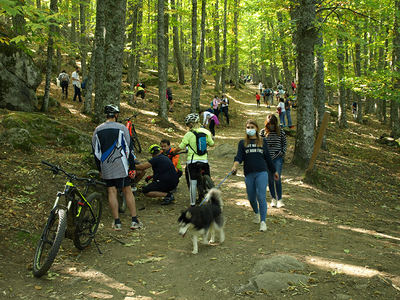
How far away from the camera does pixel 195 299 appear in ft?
13.5

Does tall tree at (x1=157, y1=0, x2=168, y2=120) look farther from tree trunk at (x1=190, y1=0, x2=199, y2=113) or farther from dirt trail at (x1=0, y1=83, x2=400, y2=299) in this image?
dirt trail at (x1=0, y1=83, x2=400, y2=299)

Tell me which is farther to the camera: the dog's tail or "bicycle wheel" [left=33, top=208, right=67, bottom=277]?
the dog's tail

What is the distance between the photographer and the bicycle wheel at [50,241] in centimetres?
434

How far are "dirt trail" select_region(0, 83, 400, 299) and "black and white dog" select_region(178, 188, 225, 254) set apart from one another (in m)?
0.30

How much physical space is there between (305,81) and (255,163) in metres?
6.52

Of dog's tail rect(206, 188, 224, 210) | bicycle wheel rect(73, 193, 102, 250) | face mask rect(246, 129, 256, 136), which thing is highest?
face mask rect(246, 129, 256, 136)

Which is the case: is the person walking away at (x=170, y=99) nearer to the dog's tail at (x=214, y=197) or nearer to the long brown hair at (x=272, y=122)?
the long brown hair at (x=272, y=122)

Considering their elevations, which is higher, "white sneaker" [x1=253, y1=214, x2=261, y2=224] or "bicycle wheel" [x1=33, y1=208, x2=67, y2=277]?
"bicycle wheel" [x1=33, y1=208, x2=67, y2=277]

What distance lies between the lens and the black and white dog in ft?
16.9

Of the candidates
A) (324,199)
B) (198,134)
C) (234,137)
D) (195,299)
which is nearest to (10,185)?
(198,134)

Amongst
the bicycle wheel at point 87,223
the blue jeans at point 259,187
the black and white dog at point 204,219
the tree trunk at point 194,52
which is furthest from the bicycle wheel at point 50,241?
the tree trunk at point 194,52

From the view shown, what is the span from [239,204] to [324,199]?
3.29 m

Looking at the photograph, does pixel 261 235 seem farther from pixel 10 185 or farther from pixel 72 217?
pixel 10 185

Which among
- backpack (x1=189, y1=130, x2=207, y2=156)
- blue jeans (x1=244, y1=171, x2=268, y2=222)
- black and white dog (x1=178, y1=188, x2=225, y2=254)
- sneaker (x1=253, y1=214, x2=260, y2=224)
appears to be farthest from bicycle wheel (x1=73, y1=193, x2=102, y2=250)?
sneaker (x1=253, y1=214, x2=260, y2=224)
